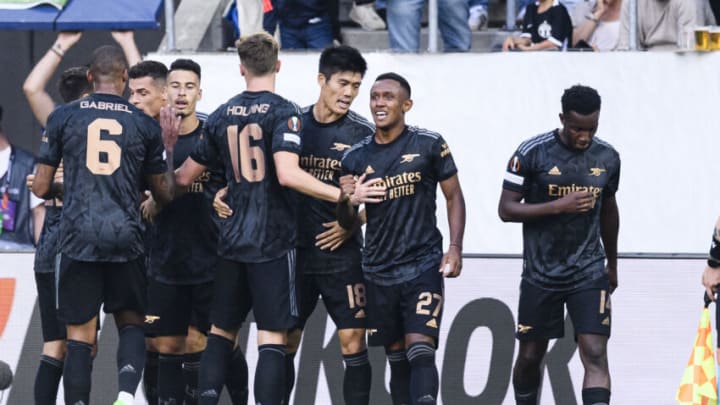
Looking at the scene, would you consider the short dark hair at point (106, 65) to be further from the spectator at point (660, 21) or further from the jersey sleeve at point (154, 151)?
the spectator at point (660, 21)

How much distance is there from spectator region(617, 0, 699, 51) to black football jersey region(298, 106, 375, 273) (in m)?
3.17

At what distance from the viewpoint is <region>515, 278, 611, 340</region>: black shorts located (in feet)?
30.1

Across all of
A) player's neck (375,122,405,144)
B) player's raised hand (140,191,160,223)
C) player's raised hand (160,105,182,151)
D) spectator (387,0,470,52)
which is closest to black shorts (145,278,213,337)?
player's raised hand (140,191,160,223)

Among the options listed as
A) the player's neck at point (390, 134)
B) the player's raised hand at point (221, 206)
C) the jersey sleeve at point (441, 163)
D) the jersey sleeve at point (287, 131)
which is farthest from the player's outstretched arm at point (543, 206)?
the player's raised hand at point (221, 206)

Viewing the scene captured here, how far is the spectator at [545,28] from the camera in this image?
39.1ft

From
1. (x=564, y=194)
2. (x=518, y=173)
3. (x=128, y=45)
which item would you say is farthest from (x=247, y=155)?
(x=128, y=45)

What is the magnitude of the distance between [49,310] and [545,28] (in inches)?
181

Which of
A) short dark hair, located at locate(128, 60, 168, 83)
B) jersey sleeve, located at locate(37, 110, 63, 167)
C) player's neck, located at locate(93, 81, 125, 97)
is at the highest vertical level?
short dark hair, located at locate(128, 60, 168, 83)

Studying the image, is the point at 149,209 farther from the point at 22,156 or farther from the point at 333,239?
the point at 22,156

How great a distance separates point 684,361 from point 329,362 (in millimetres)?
2455

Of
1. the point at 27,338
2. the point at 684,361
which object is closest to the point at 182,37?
the point at 27,338

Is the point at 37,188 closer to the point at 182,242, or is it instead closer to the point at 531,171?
the point at 182,242

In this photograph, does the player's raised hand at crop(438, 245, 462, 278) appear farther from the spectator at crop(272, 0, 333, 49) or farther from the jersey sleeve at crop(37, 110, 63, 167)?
the spectator at crop(272, 0, 333, 49)

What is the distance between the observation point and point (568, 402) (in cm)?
1062
